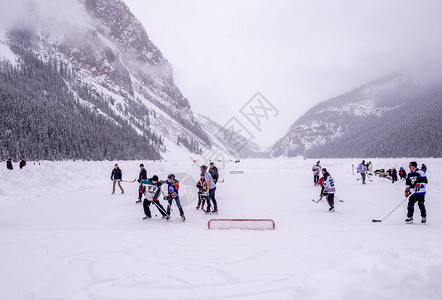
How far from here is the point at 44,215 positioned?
10.3m

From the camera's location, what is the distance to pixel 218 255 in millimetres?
5797

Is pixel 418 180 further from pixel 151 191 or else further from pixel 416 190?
pixel 151 191

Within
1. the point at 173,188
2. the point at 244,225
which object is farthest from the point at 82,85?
the point at 244,225

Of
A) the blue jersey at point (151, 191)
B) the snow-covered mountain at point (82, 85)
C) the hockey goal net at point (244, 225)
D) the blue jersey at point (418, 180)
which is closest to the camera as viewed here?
the hockey goal net at point (244, 225)

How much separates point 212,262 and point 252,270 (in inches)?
36.7

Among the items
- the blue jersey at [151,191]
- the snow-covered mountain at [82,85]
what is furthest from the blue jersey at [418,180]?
the snow-covered mountain at [82,85]

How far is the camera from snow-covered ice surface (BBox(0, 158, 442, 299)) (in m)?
3.96

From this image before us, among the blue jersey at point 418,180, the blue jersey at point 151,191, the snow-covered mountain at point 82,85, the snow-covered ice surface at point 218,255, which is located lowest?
the snow-covered ice surface at point 218,255

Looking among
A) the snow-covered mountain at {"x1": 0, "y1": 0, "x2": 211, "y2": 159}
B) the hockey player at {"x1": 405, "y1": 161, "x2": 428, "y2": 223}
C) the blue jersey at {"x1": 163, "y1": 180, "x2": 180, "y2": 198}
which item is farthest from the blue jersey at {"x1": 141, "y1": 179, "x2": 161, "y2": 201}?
the snow-covered mountain at {"x1": 0, "y1": 0, "x2": 211, "y2": 159}

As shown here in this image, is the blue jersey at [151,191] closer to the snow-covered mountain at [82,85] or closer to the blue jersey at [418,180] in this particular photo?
the blue jersey at [418,180]

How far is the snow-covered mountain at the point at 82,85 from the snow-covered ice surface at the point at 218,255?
109 feet

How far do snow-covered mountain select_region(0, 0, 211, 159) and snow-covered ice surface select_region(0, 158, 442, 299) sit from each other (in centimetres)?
3336

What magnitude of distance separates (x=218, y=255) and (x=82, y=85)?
116 meters

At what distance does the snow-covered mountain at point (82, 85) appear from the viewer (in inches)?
1914
